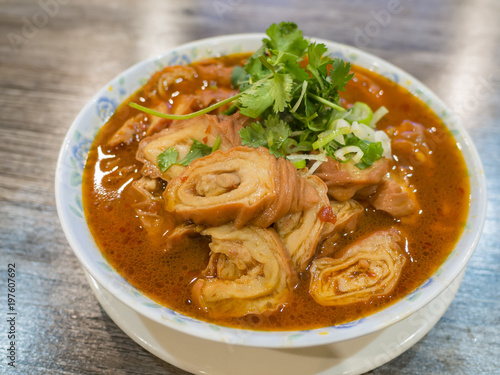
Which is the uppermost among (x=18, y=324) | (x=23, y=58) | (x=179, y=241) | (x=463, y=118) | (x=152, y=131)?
(x=463, y=118)

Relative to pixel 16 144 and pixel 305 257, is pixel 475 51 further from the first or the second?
pixel 16 144

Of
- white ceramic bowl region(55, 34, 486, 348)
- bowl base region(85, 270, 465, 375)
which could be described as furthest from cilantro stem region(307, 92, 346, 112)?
bowl base region(85, 270, 465, 375)

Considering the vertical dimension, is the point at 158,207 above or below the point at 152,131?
below

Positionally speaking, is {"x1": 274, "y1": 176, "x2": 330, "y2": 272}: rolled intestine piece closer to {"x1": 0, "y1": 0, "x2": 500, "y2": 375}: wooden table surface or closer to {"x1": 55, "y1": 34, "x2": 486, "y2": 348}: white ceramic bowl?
{"x1": 55, "y1": 34, "x2": 486, "y2": 348}: white ceramic bowl

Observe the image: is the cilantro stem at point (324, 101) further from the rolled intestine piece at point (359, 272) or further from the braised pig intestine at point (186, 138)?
the rolled intestine piece at point (359, 272)

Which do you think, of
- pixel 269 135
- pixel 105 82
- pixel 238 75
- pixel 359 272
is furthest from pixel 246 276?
pixel 105 82

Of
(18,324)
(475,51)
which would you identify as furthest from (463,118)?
(18,324)

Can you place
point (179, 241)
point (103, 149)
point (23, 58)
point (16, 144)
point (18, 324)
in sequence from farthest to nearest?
point (23, 58) < point (16, 144) < point (103, 149) < point (18, 324) < point (179, 241)
